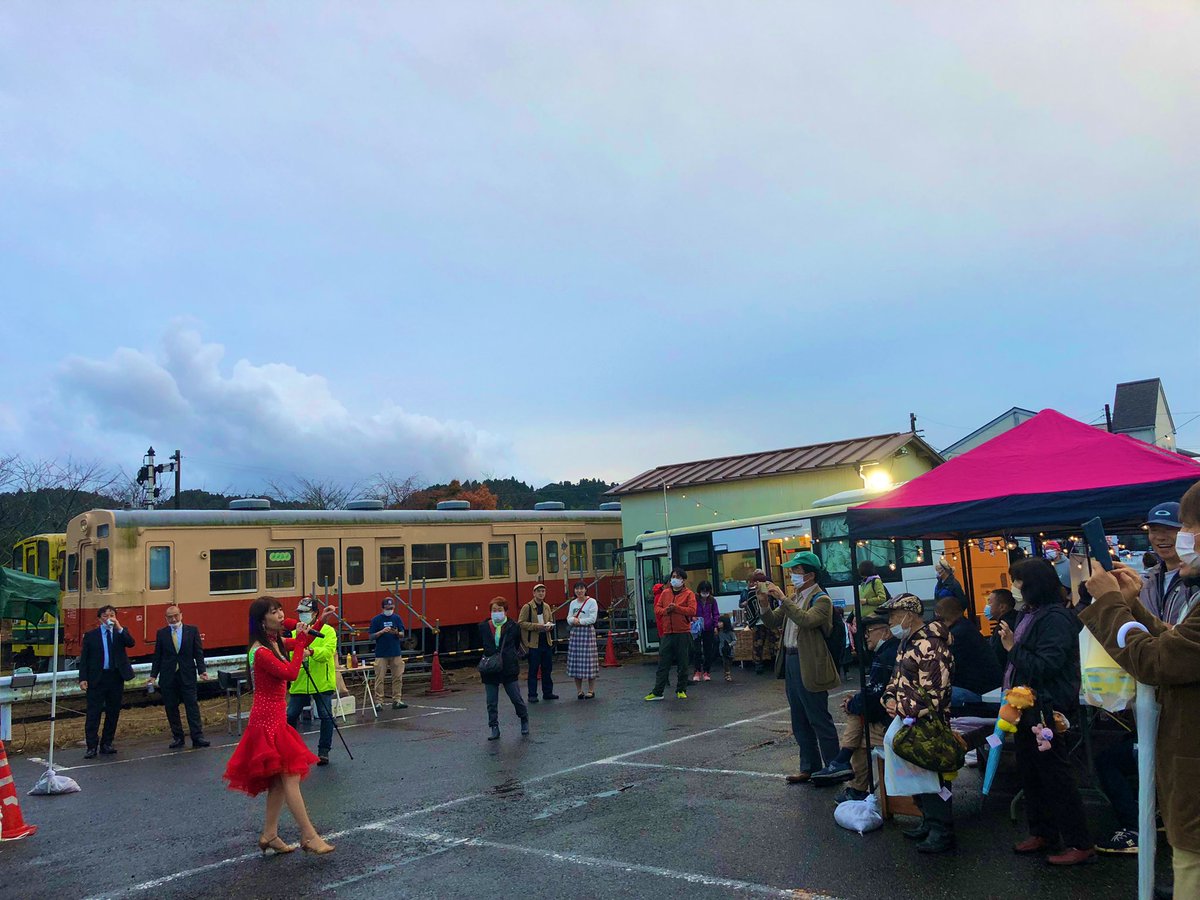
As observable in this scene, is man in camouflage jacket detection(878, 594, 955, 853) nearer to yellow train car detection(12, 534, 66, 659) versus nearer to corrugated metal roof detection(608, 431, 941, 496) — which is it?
corrugated metal roof detection(608, 431, 941, 496)

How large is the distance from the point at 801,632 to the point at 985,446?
274cm

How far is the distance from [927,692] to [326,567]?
16.1 meters

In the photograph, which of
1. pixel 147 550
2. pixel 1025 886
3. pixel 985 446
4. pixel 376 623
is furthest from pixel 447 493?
pixel 1025 886

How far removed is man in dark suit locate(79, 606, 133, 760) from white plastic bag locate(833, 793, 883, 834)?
8.89 metres

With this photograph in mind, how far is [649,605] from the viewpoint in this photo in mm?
20125

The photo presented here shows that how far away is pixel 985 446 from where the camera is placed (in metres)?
8.33

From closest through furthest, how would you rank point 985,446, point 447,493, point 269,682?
point 269,682 < point 985,446 < point 447,493

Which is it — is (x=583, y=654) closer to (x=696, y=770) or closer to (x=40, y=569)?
(x=696, y=770)

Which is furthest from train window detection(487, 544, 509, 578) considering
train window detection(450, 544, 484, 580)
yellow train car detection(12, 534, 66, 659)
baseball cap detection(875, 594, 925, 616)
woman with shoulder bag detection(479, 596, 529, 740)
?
baseball cap detection(875, 594, 925, 616)

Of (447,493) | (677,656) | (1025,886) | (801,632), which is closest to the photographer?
(1025,886)

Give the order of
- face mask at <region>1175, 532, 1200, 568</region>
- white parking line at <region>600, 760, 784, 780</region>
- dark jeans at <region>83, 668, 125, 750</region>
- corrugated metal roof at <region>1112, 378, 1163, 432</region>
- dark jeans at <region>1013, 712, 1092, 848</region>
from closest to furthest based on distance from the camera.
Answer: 1. face mask at <region>1175, 532, 1200, 568</region>
2. dark jeans at <region>1013, 712, 1092, 848</region>
3. white parking line at <region>600, 760, 784, 780</region>
4. dark jeans at <region>83, 668, 125, 750</region>
5. corrugated metal roof at <region>1112, 378, 1163, 432</region>

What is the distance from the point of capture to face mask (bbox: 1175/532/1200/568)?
10.6ft

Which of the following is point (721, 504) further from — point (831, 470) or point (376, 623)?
point (376, 623)

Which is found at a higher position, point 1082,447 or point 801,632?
point 1082,447
